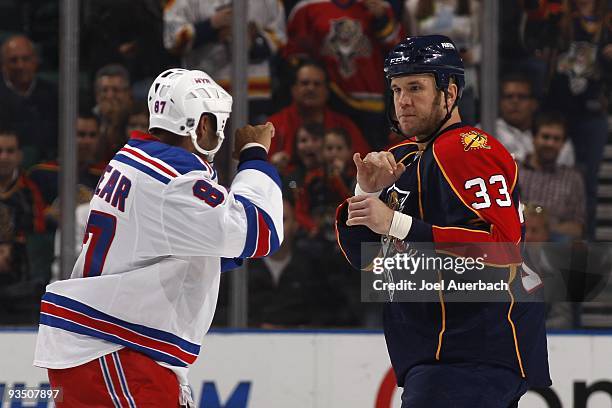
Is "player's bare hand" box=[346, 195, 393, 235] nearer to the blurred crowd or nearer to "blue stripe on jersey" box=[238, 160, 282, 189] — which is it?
"blue stripe on jersey" box=[238, 160, 282, 189]

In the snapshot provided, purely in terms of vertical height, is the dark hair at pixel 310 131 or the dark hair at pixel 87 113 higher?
the dark hair at pixel 87 113

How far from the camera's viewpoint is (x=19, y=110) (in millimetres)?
5051

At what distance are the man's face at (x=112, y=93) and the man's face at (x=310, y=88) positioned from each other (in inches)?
28.9

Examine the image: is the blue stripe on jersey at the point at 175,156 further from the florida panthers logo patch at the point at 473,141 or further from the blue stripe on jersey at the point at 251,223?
the florida panthers logo patch at the point at 473,141

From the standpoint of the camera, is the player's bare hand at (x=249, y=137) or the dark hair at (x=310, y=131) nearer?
the player's bare hand at (x=249, y=137)

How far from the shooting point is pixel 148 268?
271 centimetres

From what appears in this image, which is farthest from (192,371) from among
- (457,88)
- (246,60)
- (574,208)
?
(457,88)

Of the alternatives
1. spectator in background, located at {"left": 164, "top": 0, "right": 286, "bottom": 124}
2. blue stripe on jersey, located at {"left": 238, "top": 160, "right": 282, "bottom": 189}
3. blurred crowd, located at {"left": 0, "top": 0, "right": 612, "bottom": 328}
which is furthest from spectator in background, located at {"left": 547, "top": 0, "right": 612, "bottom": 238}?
blue stripe on jersey, located at {"left": 238, "top": 160, "right": 282, "bottom": 189}

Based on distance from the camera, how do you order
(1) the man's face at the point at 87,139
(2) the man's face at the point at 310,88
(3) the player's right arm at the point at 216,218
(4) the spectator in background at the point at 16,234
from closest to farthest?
(3) the player's right arm at the point at 216,218
(4) the spectator in background at the point at 16,234
(1) the man's face at the point at 87,139
(2) the man's face at the point at 310,88

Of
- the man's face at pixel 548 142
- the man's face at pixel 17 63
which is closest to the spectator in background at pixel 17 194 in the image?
the man's face at pixel 17 63

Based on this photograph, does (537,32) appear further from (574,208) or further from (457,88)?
(457,88)

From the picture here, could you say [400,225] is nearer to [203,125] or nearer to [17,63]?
[203,125]

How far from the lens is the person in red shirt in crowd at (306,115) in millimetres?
5105

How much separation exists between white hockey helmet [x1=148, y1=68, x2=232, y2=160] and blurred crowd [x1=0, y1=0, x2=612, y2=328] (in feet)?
6.77
